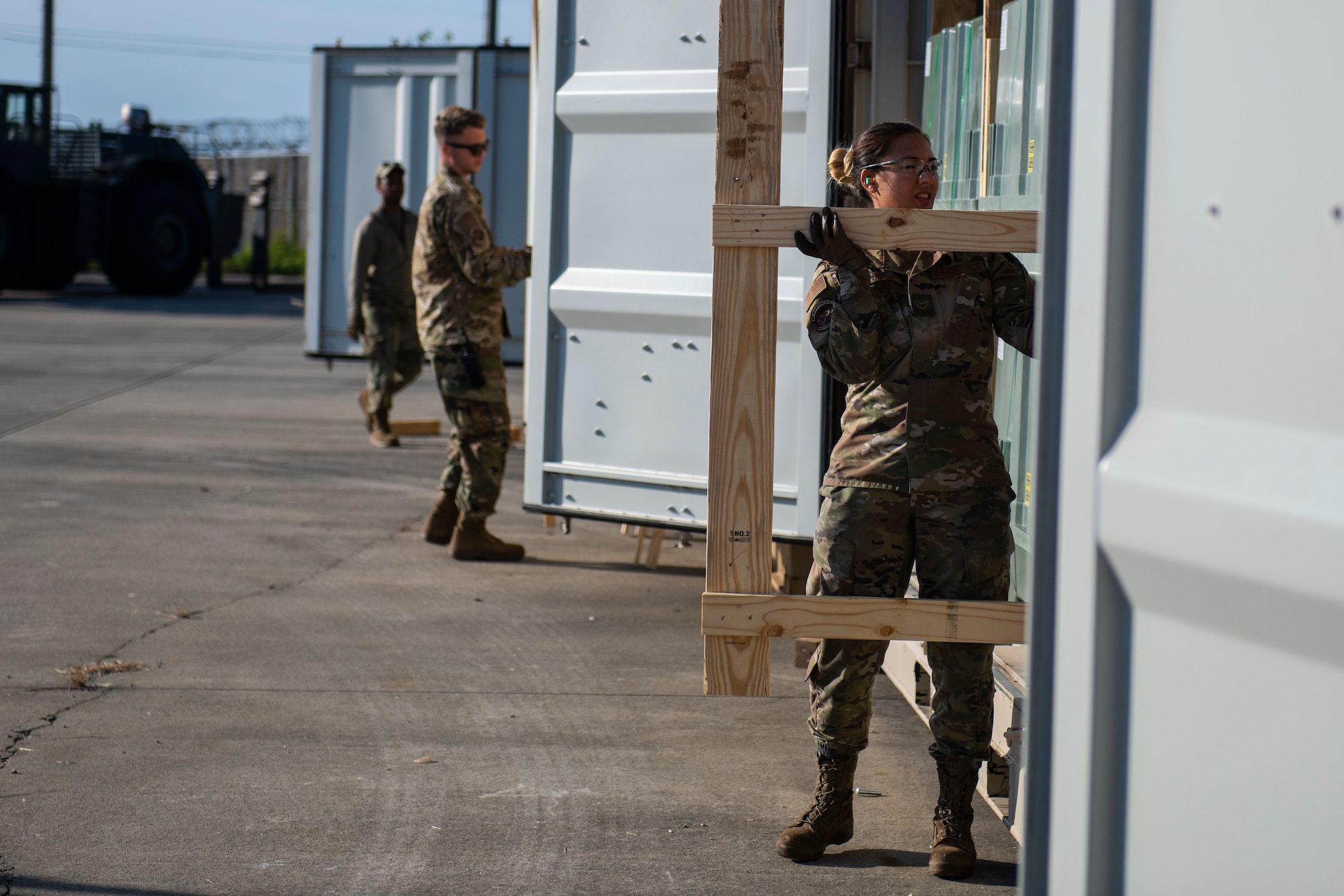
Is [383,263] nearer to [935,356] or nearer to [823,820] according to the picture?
[823,820]

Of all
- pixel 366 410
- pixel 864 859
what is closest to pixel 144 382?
pixel 366 410

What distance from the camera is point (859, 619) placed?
2.76 m

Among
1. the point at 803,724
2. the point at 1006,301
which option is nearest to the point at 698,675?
the point at 803,724

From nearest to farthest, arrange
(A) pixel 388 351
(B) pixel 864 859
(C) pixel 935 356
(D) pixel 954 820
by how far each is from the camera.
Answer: (C) pixel 935 356
(D) pixel 954 820
(B) pixel 864 859
(A) pixel 388 351

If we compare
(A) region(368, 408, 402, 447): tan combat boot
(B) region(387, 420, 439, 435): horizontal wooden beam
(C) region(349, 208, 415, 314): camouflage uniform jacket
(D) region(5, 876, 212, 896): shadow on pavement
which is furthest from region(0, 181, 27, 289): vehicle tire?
(D) region(5, 876, 212, 896): shadow on pavement

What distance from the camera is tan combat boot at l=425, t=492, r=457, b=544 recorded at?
22.7ft

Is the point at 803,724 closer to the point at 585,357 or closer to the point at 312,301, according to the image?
the point at 585,357

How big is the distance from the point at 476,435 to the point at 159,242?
69.4 feet

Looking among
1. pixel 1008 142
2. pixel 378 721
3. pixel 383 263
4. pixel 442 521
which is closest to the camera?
pixel 1008 142

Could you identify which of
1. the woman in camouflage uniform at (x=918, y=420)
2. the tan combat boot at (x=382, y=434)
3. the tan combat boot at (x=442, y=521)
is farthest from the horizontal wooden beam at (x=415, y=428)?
the woman in camouflage uniform at (x=918, y=420)

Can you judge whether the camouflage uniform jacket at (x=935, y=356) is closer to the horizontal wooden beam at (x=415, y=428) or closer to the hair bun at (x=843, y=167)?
the hair bun at (x=843, y=167)

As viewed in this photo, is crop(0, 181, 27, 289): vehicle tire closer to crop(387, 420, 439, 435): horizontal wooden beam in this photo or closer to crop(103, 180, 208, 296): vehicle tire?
crop(103, 180, 208, 296): vehicle tire

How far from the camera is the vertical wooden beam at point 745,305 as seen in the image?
8.87 feet

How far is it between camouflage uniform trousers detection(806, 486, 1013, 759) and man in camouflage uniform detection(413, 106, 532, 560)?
3.28 m
